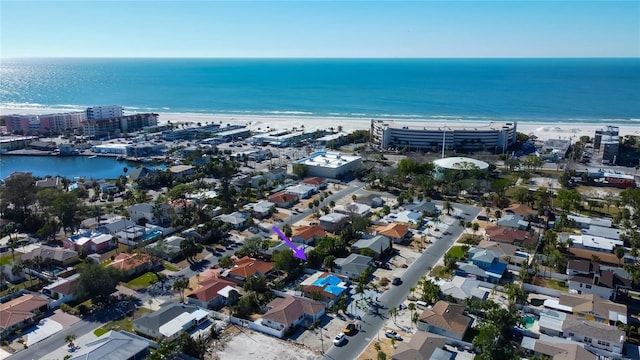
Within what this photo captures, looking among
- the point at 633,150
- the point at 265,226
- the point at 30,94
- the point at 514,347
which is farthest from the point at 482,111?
the point at 30,94

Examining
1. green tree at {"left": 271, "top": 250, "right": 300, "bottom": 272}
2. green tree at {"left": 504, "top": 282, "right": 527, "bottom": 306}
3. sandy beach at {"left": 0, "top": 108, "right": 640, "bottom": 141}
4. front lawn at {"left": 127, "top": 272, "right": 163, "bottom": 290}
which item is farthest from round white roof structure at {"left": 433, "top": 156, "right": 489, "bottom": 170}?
front lawn at {"left": 127, "top": 272, "right": 163, "bottom": 290}

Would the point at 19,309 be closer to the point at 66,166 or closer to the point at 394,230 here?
the point at 394,230

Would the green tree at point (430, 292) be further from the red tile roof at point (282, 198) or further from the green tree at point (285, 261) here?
the red tile roof at point (282, 198)

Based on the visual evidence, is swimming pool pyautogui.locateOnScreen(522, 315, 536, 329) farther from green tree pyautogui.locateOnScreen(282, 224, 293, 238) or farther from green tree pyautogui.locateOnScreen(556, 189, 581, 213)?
green tree pyautogui.locateOnScreen(556, 189, 581, 213)

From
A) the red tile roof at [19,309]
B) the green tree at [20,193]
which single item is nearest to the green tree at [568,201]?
the red tile roof at [19,309]

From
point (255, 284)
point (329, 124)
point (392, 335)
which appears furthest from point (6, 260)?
point (329, 124)
